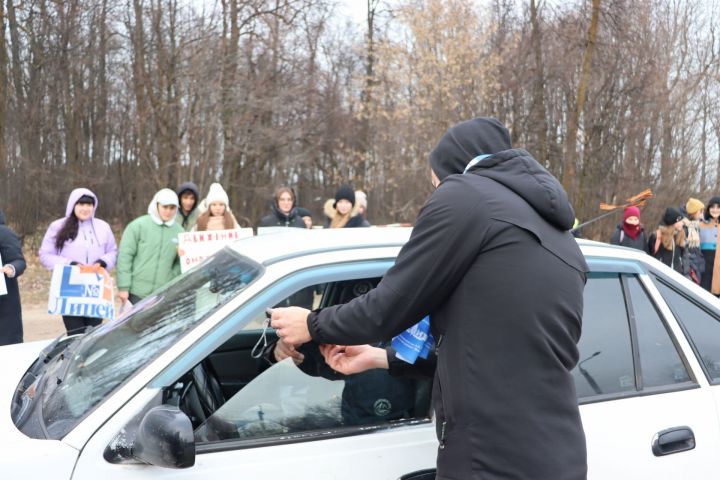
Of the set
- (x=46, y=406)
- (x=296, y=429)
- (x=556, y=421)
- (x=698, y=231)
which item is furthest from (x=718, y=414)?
Answer: (x=698, y=231)

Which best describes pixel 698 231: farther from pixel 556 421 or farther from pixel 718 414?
pixel 556 421

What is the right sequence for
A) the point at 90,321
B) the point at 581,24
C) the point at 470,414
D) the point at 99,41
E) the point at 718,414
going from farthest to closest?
the point at 99,41 → the point at 581,24 → the point at 90,321 → the point at 718,414 → the point at 470,414

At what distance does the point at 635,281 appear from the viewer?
265cm

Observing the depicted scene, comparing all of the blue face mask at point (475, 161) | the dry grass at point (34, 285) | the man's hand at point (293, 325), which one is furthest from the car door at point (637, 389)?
the dry grass at point (34, 285)

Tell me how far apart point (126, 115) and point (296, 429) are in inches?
829

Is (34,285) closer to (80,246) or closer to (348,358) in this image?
(80,246)

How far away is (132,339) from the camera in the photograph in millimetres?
2455

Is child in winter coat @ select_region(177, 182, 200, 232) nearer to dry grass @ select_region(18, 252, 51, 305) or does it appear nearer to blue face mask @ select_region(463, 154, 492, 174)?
blue face mask @ select_region(463, 154, 492, 174)

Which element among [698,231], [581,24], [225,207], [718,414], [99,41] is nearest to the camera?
[718,414]

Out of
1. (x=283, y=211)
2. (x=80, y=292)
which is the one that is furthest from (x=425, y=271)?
(x=283, y=211)

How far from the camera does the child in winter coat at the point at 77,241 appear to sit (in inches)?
213

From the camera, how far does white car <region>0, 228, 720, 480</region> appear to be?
1956 mm

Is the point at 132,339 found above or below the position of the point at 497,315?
below

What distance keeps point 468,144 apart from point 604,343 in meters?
1.13
